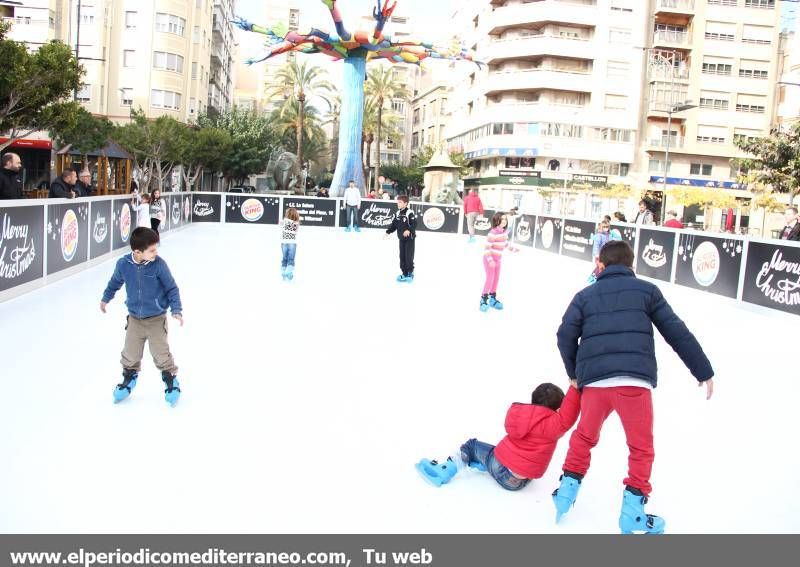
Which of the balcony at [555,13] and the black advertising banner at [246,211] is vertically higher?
the balcony at [555,13]

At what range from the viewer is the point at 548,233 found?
24.0 metres

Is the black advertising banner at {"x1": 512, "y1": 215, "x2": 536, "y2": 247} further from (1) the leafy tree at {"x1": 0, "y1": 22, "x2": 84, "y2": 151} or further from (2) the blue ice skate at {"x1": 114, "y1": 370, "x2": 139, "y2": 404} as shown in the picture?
(2) the blue ice skate at {"x1": 114, "y1": 370, "x2": 139, "y2": 404}

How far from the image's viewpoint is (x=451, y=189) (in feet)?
137

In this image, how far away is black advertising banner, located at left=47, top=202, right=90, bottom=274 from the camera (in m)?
11.6

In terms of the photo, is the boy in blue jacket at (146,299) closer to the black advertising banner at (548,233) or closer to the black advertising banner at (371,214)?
the black advertising banner at (548,233)

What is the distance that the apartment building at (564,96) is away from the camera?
59.7 metres

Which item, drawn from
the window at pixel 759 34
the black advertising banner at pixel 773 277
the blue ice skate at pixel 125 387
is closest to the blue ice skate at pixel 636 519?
the blue ice skate at pixel 125 387

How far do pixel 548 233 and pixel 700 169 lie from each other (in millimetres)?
41566

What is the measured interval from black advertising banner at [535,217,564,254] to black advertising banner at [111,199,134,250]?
38.7 feet

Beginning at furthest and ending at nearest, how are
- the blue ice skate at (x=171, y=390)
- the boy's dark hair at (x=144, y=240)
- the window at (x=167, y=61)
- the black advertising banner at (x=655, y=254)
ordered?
the window at (x=167, y=61), the black advertising banner at (x=655, y=254), the blue ice skate at (x=171, y=390), the boy's dark hair at (x=144, y=240)

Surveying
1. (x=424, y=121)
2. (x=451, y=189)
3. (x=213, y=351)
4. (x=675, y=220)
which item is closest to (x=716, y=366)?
(x=213, y=351)

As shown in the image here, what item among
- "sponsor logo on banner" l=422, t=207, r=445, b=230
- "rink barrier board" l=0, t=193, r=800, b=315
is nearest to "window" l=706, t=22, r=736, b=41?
"sponsor logo on banner" l=422, t=207, r=445, b=230

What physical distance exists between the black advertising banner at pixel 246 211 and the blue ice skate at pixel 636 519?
27.5 meters

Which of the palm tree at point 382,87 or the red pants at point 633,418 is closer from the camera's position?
the red pants at point 633,418
